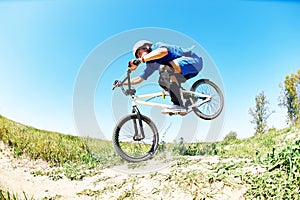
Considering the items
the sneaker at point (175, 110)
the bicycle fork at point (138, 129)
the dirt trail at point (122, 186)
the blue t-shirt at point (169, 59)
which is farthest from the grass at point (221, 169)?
the blue t-shirt at point (169, 59)

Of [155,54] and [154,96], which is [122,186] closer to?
[154,96]

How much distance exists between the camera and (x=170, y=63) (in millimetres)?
1896

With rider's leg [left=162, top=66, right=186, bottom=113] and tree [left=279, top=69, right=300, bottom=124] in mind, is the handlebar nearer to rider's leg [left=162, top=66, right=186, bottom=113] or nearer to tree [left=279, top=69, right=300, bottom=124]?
rider's leg [left=162, top=66, right=186, bottom=113]

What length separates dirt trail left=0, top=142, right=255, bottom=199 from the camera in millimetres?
1878

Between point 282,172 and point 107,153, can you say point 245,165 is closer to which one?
point 282,172

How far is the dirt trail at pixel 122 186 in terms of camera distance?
1.88 metres

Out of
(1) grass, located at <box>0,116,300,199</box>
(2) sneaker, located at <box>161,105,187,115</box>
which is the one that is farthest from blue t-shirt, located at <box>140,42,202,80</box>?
(1) grass, located at <box>0,116,300,199</box>

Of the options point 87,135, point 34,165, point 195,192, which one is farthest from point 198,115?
point 34,165

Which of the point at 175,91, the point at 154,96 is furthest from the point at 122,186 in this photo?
the point at 175,91

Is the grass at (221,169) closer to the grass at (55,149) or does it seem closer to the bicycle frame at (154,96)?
the grass at (55,149)

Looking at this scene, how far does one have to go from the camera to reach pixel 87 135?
216 cm

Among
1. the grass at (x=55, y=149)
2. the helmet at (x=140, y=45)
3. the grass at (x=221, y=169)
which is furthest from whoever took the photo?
the grass at (x=55, y=149)

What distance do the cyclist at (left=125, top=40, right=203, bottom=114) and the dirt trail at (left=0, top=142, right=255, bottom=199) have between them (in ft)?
1.64

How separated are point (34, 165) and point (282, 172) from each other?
268 centimetres
